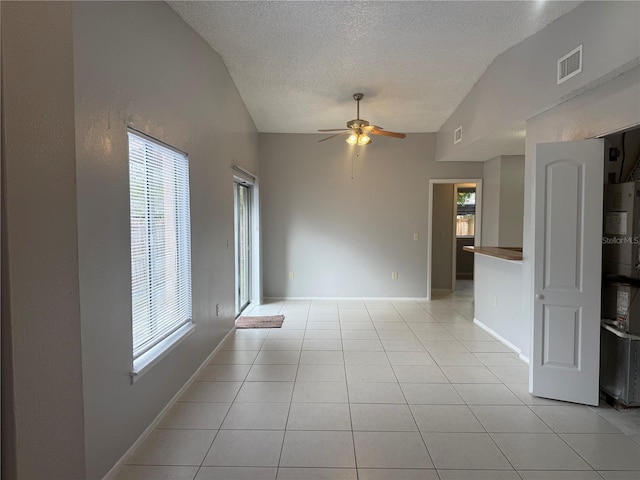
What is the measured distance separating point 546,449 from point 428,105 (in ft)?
14.4

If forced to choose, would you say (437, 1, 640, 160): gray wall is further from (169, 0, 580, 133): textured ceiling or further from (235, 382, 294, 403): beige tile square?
(235, 382, 294, 403): beige tile square

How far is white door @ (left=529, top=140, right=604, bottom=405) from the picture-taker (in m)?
2.56

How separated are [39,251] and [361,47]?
11.3ft

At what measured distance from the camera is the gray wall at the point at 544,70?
2193 mm

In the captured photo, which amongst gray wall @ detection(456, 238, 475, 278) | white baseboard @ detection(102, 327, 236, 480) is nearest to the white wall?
white baseboard @ detection(102, 327, 236, 480)

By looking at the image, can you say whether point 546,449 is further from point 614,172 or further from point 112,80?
point 112,80

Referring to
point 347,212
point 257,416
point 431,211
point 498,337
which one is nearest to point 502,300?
point 498,337

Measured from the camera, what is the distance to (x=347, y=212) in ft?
20.3

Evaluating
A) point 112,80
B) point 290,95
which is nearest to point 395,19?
point 290,95

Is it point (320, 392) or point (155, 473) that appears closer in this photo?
point (155, 473)

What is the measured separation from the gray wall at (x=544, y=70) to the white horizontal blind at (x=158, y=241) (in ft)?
10.3

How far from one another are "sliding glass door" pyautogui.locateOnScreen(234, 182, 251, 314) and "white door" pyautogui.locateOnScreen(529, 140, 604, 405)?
3.86m

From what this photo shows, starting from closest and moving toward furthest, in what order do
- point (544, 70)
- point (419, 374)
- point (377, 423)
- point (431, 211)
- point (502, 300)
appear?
point (377, 423)
point (544, 70)
point (419, 374)
point (502, 300)
point (431, 211)

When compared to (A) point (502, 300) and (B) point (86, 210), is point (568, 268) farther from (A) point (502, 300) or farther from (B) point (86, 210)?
(B) point (86, 210)
